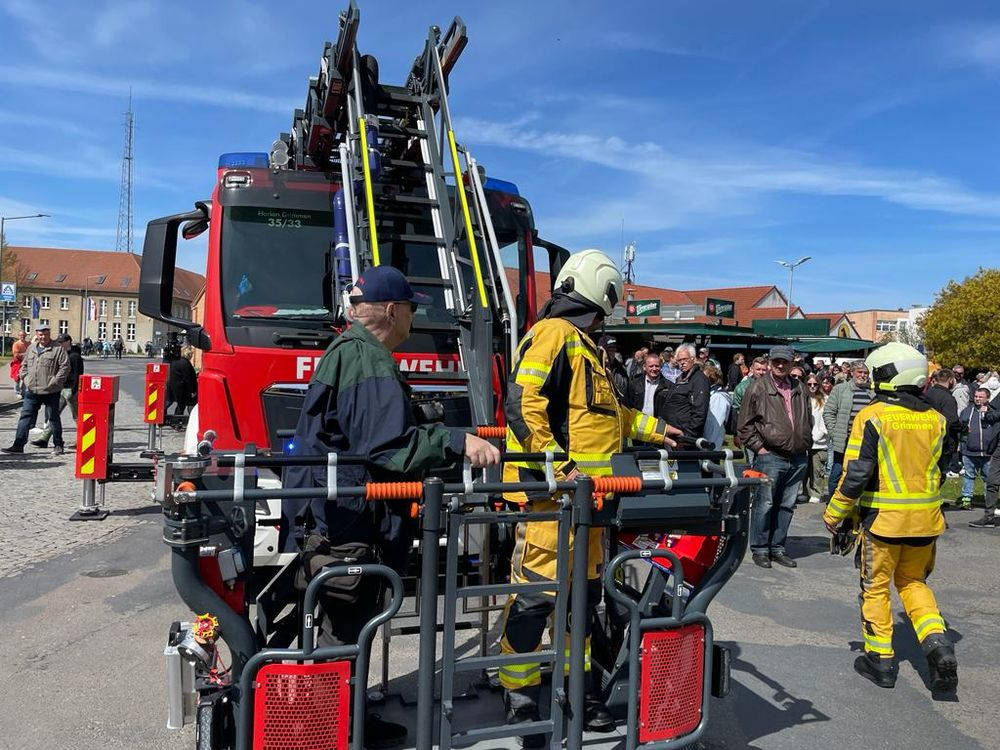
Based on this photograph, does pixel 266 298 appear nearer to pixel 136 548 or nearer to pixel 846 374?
pixel 136 548

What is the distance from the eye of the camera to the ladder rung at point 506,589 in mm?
2709

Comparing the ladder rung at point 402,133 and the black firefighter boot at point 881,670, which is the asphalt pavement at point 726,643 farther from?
the ladder rung at point 402,133

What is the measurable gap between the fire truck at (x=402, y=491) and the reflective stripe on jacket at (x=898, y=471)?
0.94m

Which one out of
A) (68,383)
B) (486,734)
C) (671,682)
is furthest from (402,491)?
(68,383)

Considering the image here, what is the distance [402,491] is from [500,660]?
2.26 ft

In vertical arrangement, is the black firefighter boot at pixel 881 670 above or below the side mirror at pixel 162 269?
below

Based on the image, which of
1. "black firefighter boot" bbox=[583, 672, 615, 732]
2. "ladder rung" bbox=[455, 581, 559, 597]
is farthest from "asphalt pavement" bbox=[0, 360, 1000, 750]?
"ladder rung" bbox=[455, 581, 559, 597]

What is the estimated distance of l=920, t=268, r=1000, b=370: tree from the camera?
4094cm

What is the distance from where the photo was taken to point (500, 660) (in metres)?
2.76

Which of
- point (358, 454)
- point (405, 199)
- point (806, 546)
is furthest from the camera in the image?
point (806, 546)

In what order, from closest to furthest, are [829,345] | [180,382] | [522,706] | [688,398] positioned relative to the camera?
1. [522,706]
2. [688,398]
3. [180,382]
4. [829,345]

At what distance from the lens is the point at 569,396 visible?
3578mm

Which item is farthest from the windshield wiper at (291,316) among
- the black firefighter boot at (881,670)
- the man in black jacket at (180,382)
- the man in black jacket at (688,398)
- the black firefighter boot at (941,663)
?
the man in black jacket at (180,382)

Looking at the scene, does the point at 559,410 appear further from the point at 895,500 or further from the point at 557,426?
the point at 895,500
